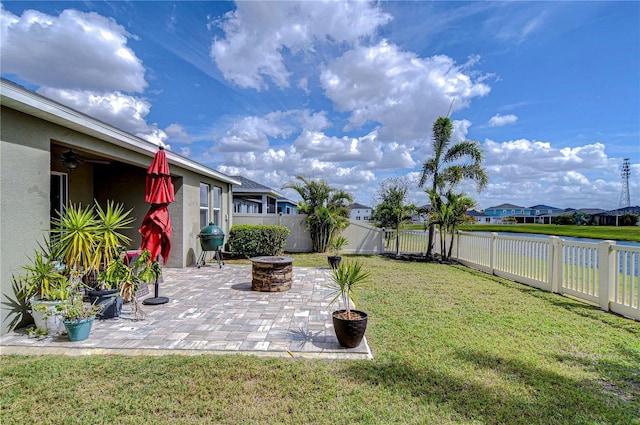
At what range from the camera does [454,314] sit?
5242mm

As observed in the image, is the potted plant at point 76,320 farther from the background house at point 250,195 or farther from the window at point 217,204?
the background house at point 250,195

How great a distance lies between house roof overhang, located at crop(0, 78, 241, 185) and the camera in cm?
377

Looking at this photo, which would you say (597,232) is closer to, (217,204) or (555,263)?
(555,263)

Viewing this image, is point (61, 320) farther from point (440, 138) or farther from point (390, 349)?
point (440, 138)

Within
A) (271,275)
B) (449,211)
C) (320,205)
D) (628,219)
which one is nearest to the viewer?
(271,275)

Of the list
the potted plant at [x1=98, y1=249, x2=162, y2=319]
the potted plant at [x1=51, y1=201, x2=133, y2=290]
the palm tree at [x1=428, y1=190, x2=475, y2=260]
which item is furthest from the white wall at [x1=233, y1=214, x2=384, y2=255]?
the potted plant at [x1=51, y1=201, x2=133, y2=290]

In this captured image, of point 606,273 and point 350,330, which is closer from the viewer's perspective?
point 350,330

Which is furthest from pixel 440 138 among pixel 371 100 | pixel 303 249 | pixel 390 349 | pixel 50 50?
pixel 50 50

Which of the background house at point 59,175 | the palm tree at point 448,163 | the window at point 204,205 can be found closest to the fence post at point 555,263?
the palm tree at point 448,163

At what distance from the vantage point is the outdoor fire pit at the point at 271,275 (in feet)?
21.3

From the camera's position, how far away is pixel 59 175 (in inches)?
287

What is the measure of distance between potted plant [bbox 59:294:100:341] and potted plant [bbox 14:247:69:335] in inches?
7.7

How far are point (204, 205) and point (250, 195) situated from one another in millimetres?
8957

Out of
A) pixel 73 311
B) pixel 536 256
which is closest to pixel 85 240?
pixel 73 311
